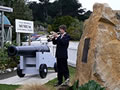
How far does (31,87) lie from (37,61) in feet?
17.0

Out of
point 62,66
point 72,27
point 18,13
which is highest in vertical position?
point 18,13

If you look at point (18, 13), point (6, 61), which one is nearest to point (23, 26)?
point (6, 61)

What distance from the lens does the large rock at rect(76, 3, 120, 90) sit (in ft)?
17.0

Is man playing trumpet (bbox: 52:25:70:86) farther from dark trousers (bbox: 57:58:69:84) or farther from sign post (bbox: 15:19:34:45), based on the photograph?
sign post (bbox: 15:19:34:45)

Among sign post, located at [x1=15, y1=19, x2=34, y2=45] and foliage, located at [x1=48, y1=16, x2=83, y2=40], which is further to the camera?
foliage, located at [x1=48, y1=16, x2=83, y2=40]

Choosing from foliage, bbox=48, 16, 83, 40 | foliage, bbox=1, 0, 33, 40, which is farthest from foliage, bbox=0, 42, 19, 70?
foliage, bbox=1, 0, 33, 40

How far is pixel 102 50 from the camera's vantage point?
526cm

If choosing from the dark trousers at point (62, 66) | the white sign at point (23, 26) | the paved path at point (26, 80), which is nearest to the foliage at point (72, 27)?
the white sign at point (23, 26)

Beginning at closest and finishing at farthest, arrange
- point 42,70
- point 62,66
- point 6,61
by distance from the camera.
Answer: point 62,66
point 42,70
point 6,61

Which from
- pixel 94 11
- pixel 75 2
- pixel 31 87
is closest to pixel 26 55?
pixel 94 11

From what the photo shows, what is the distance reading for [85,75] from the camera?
5.58 meters

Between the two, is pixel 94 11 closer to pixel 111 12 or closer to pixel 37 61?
pixel 111 12

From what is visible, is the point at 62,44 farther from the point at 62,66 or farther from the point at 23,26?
the point at 23,26

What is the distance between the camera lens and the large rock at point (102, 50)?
5184 mm
